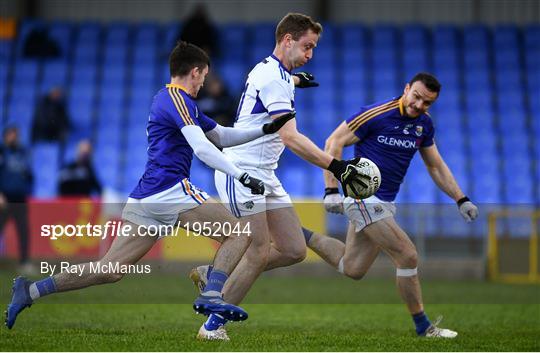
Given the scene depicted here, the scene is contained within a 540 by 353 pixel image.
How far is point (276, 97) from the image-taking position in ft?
25.8

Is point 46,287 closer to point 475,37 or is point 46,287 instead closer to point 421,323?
point 421,323

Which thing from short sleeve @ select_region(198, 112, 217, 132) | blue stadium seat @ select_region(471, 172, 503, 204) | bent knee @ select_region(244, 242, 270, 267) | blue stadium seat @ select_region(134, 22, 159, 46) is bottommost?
blue stadium seat @ select_region(471, 172, 503, 204)

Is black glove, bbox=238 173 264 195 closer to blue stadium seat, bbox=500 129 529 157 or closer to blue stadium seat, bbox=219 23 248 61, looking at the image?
blue stadium seat, bbox=500 129 529 157

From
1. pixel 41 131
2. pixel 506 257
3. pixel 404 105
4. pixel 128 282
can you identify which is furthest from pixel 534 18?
pixel 128 282

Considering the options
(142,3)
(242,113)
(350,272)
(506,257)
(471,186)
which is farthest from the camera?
(142,3)

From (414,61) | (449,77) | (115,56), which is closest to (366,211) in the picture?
(449,77)

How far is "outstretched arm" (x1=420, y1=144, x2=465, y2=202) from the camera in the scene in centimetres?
930

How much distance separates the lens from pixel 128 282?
839 centimetres

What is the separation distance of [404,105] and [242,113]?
1609 millimetres

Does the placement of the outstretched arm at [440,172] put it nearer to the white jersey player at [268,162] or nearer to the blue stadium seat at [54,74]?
the white jersey player at [268,162]

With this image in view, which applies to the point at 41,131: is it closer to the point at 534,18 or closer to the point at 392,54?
A: the point at 392,54

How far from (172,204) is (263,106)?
1.06m

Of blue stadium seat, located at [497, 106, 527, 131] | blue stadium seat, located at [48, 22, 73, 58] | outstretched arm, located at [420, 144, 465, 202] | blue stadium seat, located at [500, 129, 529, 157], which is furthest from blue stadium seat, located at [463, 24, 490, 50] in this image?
outstretched arm, located at [420, 144, 465, 202]

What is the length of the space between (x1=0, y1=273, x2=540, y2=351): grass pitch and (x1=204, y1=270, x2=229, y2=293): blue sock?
39cm
